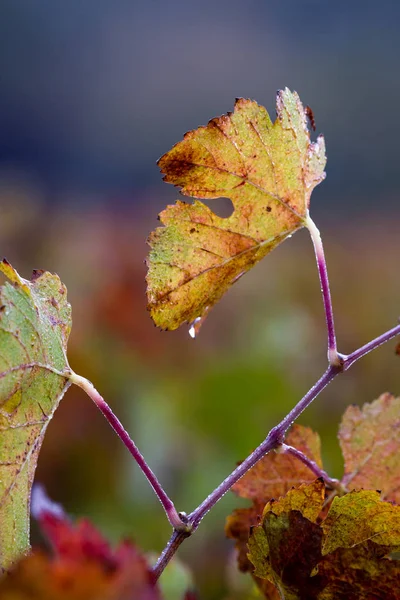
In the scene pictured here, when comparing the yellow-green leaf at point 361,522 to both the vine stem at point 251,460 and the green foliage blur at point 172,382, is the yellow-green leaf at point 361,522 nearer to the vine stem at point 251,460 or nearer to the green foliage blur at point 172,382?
the vine stem at point 251,460

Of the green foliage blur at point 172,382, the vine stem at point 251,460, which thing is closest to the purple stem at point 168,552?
the vine stem at point 251,460

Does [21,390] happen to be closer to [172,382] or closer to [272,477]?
[272,477]

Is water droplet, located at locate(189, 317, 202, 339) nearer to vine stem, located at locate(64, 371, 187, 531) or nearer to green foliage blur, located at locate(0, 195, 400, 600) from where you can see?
vine stem, located at locate(64, 371, 187, 531)

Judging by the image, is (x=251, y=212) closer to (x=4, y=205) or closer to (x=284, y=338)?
(x=284, y=338)

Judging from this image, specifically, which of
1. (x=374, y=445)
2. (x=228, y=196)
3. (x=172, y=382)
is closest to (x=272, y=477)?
(x=374, y=445)

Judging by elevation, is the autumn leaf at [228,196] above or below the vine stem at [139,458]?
above

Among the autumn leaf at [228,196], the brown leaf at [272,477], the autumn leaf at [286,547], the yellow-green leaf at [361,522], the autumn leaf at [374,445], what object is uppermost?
the autumn leaf at [228,196]

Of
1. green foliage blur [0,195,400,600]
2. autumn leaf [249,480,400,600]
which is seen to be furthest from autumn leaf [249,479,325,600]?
green foliage blur [0,195,400,600]
